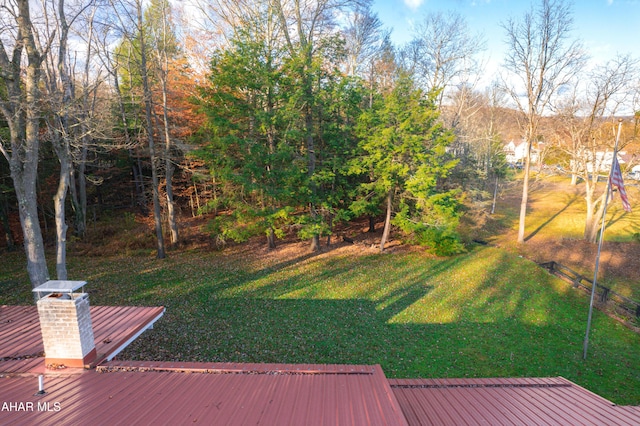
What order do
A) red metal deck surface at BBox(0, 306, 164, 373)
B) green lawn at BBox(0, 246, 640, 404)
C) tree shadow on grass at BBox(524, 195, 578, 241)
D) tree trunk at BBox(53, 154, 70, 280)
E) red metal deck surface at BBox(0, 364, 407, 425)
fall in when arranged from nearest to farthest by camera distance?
red metal deck surface at BBox(0, 364, 407, 425) → red metal deck surface at BBox(0, 306, 164, 373) → green lawn at BBox(0, 246, 640, 404) → tree trunk at BBox(53, 154, 70, 280) → tree shadow on grass at BBox(524, 195, 578, 241)

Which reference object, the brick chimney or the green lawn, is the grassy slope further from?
the brick chimney

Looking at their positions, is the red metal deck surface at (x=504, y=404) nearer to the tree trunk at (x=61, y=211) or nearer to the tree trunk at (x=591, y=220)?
the tree trunk at (x=61, y=211)

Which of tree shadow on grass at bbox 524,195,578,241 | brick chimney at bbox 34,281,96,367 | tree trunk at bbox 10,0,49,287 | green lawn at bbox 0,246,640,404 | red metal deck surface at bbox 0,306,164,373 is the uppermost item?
tree trunk at bbox 10,0,49,287

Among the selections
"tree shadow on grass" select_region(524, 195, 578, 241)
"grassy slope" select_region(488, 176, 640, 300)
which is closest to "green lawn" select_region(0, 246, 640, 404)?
"grassy slope" select_region(488, 176, 640, 300)

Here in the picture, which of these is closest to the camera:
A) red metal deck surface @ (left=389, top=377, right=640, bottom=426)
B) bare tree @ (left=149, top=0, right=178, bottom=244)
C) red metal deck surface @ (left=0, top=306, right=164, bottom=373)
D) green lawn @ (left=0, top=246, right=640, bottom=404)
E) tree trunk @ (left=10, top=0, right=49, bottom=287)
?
red metal deck surface @ (left=389, top=377, right=640, bottom=426)

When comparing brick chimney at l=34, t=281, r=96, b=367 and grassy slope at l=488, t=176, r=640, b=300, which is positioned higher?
brick chimney at l=34, t=281, r=96, b=367

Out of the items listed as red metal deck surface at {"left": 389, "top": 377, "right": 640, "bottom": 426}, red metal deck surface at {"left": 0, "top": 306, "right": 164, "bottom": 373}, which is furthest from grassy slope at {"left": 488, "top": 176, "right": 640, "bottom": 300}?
red metal deck surface at {"left": 0, "top": 306, "right": 164, "bottom": 373}

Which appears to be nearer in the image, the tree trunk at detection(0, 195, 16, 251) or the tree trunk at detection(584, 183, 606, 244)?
the tree trunk at detection(0, 195, 16, 251)

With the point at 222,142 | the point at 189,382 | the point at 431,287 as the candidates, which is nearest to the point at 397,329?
the point at 431,287
